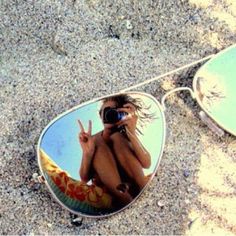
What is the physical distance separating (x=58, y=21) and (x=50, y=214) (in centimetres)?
38

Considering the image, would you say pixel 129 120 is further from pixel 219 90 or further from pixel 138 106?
pixel 219 90

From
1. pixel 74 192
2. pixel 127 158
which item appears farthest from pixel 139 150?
pixel 74 192

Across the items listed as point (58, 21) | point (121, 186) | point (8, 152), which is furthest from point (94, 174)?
point (58, 21)

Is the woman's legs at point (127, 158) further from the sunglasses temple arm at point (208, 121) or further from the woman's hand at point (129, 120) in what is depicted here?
the sunglasses temple arm at point (208, 121)

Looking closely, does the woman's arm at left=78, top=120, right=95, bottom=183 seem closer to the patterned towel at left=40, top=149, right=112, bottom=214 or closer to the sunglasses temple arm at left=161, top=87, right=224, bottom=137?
the patterned towel at left=40, top=149, right=112, bottom=214

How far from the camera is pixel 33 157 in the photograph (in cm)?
149

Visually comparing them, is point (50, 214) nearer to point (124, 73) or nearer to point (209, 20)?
point (124, 73)

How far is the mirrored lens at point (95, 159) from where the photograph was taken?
145 cm

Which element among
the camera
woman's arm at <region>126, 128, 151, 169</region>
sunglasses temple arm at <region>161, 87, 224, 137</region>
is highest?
the camera

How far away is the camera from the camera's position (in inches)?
57.6

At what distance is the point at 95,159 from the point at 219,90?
276mm

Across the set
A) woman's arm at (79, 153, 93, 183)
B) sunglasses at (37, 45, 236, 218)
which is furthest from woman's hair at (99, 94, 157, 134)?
woman's arm at (79, 153, 93, 183)

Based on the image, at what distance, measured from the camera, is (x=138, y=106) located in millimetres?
1490

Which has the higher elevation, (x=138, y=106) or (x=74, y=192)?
(x=138, y=106)
